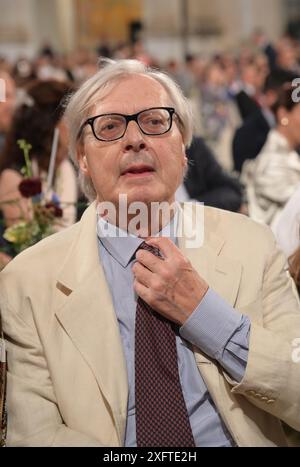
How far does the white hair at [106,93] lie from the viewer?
2.16 meters

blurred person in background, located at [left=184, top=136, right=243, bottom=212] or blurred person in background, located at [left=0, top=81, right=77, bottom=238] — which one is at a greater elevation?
blurred person in background, located at [left=0, top=81, right=77, bottom=238]

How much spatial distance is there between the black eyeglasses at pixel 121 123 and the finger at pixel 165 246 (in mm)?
308

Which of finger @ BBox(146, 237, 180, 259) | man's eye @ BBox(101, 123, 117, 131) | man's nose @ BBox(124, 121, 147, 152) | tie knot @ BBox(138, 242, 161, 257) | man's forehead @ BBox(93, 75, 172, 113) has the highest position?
man's forehead @ BBox(93, 75, 172, 113)

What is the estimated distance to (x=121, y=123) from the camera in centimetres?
212

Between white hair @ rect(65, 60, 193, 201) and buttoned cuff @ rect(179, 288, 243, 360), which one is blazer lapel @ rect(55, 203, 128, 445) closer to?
buttoned cuff @ rect(179, 288, 243, 360)

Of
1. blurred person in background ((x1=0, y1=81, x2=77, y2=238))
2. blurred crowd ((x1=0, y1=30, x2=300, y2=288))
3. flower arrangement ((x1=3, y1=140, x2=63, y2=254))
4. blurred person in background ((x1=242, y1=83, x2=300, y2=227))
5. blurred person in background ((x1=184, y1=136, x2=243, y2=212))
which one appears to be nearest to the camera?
flower arrangement ((x1=3, y1=140, x2=63, y2=254))

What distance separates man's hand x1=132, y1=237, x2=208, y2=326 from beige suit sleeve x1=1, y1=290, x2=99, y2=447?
0.31 meters

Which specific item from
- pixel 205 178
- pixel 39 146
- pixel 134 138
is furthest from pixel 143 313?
pixel 205 178

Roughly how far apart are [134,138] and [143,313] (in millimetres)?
465

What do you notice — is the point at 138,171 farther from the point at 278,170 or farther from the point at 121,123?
the point at 278,170

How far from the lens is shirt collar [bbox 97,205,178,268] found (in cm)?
214

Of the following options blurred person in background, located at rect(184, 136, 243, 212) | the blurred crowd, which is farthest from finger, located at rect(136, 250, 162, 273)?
blurred person in background, located at rect(184, 136, 243, 212)

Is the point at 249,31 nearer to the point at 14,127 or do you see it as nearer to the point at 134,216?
the point at 14,127

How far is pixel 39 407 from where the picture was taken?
6.41ft
